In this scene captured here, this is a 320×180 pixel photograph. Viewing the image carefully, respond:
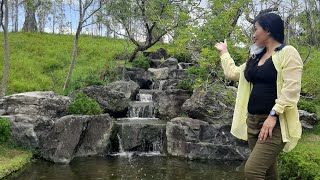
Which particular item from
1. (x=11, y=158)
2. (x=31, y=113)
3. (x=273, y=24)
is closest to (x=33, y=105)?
(x=31, y=113)

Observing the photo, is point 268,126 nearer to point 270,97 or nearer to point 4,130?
point 270,97

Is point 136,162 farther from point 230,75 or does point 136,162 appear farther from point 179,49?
point 230,75

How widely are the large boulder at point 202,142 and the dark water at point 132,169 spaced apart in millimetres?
425

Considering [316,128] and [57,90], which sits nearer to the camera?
[316,128]

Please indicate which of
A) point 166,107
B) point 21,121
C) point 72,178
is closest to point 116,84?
point 166,107

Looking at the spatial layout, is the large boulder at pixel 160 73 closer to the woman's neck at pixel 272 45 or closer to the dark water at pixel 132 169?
the dark water at pixel 132 169

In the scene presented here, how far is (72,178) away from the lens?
26.8 ft

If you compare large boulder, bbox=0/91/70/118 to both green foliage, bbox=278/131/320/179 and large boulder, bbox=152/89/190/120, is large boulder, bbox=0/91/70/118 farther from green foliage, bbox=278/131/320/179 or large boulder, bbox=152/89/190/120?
green foliage, bbox=278/131/320/179

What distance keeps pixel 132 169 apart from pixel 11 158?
2860 millimetres

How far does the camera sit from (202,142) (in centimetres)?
1082

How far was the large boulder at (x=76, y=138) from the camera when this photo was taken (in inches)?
392

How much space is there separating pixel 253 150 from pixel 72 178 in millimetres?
5872

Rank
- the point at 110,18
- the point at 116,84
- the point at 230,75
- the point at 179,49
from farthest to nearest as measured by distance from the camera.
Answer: the point at 110,18
the point at 116,84
the point at 179,49
the point at 230,75

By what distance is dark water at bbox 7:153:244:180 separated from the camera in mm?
8359
